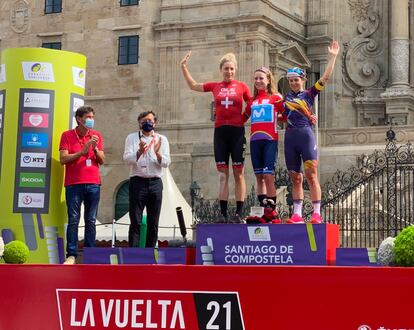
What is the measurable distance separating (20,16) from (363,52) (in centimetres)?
1554

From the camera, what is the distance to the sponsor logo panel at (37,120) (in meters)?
13.2

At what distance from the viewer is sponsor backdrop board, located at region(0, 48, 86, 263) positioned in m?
13.0

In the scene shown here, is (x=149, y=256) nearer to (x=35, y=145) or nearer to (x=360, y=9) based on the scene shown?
(x=35, y=145)

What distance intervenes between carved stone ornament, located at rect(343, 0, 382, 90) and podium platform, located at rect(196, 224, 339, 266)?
32.5 metres

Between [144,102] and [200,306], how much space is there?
28853mm

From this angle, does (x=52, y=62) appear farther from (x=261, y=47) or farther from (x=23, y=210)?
(x=261, y=47)

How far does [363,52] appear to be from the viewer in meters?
41.5

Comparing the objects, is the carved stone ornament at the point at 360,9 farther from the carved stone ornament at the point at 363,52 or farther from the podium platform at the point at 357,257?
the podium platform at the point at 357,257

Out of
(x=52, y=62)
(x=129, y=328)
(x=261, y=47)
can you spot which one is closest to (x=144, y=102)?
(x=261, y=47)

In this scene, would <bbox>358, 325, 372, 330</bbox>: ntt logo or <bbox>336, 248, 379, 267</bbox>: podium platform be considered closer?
<bbox>358, 325, 372, 330</bbox>: ntt logo

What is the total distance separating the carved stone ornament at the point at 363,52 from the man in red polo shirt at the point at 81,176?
99.4ft

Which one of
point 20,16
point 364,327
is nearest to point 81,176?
point 364,327

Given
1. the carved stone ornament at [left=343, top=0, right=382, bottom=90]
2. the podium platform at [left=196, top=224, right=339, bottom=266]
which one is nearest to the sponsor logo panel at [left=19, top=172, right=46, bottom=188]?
the podium platform at [left=196, top=224, right=339, bottom=266]

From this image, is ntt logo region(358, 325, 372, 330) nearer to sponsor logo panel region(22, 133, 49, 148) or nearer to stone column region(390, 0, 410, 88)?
sponsor logo panel region(22, 133, 49, 148)
